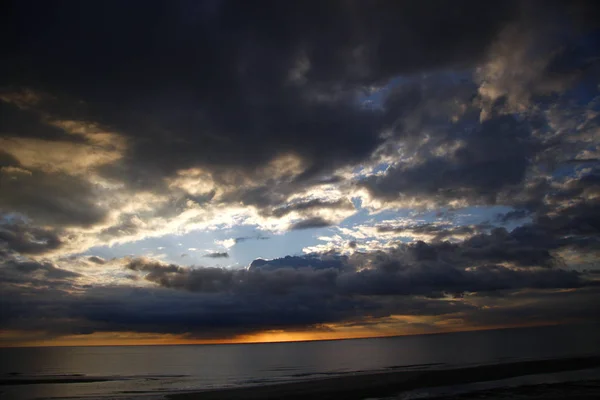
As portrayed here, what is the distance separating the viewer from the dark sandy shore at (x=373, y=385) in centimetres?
4575

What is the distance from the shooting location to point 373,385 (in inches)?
2025

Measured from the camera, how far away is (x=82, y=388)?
61875mm

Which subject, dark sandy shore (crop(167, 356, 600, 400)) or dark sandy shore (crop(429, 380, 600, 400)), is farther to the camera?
dark sandy shore (crop(167, 356, 600, 400))

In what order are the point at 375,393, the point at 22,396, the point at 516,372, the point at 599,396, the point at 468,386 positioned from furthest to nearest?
the point at 516,372 → the point at 22,396 → the point at 468,386 → the point at 375,393 → the point at 599,396

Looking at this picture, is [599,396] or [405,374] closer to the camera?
[599,396]

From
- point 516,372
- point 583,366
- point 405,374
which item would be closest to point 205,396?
point 405,374

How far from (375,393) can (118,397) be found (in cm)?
3335

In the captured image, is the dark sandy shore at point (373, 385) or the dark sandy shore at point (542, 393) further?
the dark sandy shore at point (373, 385)

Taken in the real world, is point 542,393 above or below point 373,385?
above

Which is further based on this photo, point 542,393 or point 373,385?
point 373,385

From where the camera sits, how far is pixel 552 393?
41656 mm

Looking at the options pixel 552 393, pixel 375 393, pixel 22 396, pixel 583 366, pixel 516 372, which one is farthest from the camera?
pixel 583 366

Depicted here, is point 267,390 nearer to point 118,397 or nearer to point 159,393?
point 159,393

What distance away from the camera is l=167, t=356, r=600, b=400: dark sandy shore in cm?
4575
